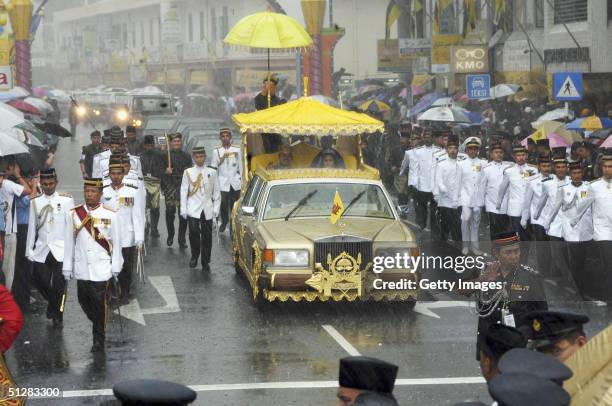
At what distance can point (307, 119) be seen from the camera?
1792 cm

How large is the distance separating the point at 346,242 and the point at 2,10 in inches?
1433

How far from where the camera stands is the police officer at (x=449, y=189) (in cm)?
1942

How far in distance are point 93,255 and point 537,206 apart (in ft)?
21.9

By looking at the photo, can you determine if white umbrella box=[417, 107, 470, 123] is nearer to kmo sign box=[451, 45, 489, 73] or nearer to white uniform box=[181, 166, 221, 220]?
kmo sign box=[451, 45, 489, 73]

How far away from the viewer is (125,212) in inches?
594

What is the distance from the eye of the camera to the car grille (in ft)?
44.7

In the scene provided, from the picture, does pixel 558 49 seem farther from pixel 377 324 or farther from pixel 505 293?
pixel 505 293

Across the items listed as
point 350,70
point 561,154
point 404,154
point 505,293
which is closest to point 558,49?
point 404,154

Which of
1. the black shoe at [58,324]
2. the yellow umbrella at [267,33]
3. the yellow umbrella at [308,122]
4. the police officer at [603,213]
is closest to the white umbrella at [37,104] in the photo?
the yellow umbrella at [267,33]

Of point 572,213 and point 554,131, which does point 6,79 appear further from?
point 572,213

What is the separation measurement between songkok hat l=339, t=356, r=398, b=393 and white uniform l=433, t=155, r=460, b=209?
14.3 metres

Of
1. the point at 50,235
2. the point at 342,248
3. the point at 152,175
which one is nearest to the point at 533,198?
the point at 342,248

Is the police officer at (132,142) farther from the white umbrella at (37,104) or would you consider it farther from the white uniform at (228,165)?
the white umbrella at (37,104)

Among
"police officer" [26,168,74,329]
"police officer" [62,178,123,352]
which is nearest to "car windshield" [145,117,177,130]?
"police officer" [26,168,74,329]
